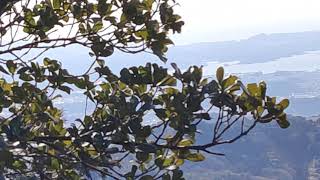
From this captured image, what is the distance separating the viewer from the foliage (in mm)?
2422

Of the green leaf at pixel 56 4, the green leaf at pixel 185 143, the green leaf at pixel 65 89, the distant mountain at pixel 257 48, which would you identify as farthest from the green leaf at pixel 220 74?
the distant mountain at pixel 257 48

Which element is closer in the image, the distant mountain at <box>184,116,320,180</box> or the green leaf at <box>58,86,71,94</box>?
the green leaf at <box>58,86,71,94</box>

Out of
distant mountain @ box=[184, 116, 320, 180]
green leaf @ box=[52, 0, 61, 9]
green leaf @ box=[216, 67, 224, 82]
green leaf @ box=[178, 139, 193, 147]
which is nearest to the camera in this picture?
green leaf @ box=[216, 67, 224, 82]

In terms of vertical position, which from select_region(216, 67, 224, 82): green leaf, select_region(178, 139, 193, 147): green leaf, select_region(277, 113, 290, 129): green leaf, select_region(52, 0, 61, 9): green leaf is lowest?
select_region(178, 139, 193, 147): green leaf

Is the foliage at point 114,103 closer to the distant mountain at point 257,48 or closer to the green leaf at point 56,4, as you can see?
the green leaf at point 56,4

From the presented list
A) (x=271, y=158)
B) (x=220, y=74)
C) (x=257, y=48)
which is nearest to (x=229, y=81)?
(x=220, y=74)

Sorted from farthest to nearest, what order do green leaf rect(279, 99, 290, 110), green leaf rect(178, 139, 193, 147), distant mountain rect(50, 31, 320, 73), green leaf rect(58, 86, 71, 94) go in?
distant mountain rect(50, 31, 320, 73)
green leaf rect(58, 86, 71, 94)
green leaf rect(178, 139, 193, 147)
green leaf rect(279, 99, 290, 110)

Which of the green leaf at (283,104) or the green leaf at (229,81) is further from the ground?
the green leaf at (229,81)

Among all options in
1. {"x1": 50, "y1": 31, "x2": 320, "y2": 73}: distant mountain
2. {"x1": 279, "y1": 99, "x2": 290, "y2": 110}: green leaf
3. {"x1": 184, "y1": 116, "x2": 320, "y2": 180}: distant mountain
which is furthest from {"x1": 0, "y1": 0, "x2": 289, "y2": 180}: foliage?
{"x1": 50, "y1": 31, "x2": 320, "y2": 73}: distant mountain

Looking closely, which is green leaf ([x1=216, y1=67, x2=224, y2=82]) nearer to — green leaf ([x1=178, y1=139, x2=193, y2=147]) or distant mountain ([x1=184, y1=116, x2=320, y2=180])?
green leaf ([x1=178, y1=139, x2=193, y2=147])

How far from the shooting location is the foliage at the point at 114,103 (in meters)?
2.42

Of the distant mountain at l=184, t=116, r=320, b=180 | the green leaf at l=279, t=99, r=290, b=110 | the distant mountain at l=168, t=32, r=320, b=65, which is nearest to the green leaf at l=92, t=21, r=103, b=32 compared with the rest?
the green leaf at l=279, t=99, r=290, b=110

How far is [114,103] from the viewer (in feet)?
8.72

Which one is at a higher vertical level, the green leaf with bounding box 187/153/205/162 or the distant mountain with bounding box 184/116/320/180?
the green leaf with bounding box 187/153/205/162
